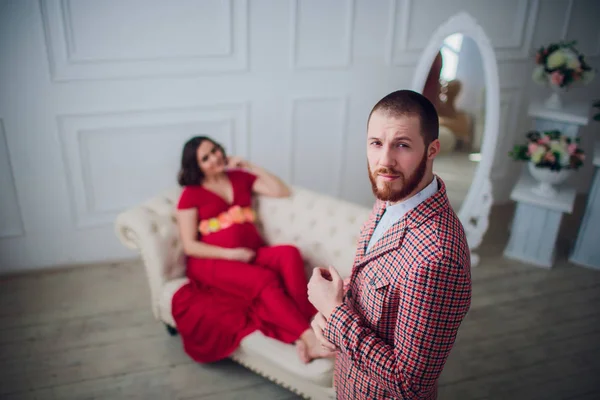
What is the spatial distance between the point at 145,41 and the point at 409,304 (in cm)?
242

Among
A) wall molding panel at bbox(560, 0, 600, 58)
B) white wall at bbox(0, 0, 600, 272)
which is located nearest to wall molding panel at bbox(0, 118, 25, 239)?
white wall at bbox(0, 0, 600, 272)

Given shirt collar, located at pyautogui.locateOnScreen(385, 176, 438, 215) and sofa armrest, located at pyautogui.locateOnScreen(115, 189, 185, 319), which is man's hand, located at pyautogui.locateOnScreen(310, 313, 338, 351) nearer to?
shirt collar, located at pyautogui.locateOnScreen(385, 176, 438, 215)

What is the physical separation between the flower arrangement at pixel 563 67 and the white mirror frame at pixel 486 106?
39 centimetres

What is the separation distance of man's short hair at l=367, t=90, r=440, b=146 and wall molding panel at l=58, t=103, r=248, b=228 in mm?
2273

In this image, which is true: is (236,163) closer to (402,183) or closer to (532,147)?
(402,183)

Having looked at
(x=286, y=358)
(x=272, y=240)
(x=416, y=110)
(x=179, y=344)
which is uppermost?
(x=416, y=110)

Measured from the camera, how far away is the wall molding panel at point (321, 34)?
3197 millimetres

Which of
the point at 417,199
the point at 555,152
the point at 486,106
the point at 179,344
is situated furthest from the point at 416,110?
the point at 555,152

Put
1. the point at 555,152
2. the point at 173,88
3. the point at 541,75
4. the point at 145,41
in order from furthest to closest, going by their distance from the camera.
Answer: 1. the point at 541,75
2. the point at 555,152
3. the point at 173,88
4. the point at 145,41

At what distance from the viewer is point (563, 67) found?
10.7 feet

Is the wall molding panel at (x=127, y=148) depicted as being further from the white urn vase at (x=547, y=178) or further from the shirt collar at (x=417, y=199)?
the shirt collar at (x=417, y=199)

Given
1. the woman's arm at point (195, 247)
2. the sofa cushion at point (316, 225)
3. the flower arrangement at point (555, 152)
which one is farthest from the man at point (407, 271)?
the flower arrangement at point (555, 152)

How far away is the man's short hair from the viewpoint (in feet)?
3.53

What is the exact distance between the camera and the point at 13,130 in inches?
113
